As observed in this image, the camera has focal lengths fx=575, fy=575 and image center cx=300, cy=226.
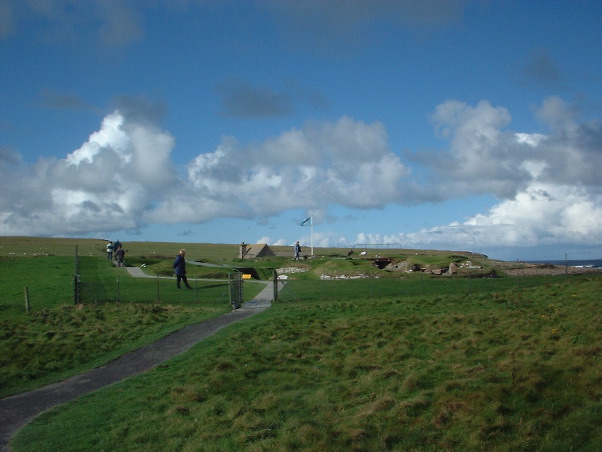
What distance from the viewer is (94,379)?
51.9 feet

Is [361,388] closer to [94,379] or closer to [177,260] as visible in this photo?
[94,379]

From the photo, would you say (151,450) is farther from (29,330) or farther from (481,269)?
(481,269)

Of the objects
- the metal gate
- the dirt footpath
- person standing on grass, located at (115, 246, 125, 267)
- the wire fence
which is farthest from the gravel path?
person standing on grass, located at (115, 246, 125, 267)

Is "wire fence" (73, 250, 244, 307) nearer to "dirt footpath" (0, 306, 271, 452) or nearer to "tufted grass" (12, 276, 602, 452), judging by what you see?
"dirt footpath" (0, 306, 271, 452)

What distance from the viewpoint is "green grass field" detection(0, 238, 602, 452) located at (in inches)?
353

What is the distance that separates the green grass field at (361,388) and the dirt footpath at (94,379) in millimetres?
595

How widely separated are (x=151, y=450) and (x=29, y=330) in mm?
16093

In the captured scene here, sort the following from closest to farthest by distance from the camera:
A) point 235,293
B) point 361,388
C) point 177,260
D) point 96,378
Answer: point 361,388, point 96,378, point 235,293, point 177,260

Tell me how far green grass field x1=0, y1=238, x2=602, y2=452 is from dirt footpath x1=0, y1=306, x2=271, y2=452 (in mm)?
595

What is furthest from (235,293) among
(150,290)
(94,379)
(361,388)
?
(361,388)

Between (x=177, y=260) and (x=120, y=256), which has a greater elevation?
(x=120, y=256)

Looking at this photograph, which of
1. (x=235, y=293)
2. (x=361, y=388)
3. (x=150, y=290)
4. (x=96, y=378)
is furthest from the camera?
(x=150, y=290)

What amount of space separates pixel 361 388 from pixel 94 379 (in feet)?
26.5

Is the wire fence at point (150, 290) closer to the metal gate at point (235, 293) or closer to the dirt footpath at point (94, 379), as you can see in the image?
the metal gate at point (235, 293)
